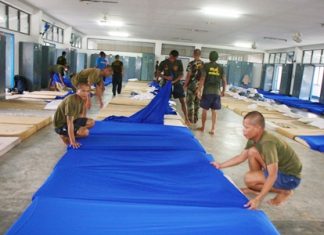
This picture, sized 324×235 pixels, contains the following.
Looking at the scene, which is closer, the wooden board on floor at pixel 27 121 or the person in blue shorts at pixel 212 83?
the wooden board on floor at pixel 27 121

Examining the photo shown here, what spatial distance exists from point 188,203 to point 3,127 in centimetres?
342

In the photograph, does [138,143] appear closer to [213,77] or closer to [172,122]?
[172,122]

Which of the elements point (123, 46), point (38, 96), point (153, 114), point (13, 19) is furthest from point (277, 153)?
point (123, 46)

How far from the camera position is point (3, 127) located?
4727 millimetres

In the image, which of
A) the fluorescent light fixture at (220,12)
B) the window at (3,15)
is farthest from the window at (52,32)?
the fluorescent light fixture at (220,12)

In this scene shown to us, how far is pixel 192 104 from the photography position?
21.1 feet

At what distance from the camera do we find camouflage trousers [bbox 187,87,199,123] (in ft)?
20.7

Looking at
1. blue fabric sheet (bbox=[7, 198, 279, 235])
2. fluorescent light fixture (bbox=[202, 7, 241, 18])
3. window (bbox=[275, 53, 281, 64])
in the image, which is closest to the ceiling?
fluorescent light fixture (bbox=[202, 7, 241, 18])

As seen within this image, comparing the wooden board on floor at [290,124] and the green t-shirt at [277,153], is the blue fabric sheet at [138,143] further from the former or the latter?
the wooden board on floor at [290,124]

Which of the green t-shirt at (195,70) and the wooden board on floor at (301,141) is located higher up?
the green t-shirt at (195,70)

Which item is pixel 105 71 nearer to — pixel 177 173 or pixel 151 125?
pixel 151 125

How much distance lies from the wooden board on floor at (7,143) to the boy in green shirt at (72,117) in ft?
2.07

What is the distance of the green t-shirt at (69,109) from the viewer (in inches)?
144

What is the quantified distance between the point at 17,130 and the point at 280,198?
11.5ft
